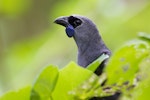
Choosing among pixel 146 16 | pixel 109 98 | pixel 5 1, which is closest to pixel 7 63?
pixel 5 1

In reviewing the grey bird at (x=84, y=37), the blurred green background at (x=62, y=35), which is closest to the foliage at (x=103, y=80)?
the grey bird at (x=84, y=37)

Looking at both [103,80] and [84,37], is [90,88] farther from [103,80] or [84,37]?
[84,37]

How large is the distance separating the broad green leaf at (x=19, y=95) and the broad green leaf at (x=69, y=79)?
0.03 metres

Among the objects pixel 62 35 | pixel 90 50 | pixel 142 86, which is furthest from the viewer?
pixel 62 35

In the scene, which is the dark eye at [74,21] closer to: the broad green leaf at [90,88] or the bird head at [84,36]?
the bird head at [84,36]

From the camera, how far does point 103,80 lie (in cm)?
44

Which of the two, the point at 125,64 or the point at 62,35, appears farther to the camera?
the point at 62,35

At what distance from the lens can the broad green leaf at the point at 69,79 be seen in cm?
47

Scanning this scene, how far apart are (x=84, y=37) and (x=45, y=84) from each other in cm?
51

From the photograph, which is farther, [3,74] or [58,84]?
[3,74]

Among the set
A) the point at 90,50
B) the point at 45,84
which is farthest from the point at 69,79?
the point at 90,50

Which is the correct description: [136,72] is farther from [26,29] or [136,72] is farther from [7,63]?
[26,29]

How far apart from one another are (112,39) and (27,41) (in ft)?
2.01

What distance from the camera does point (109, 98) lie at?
65 cm
